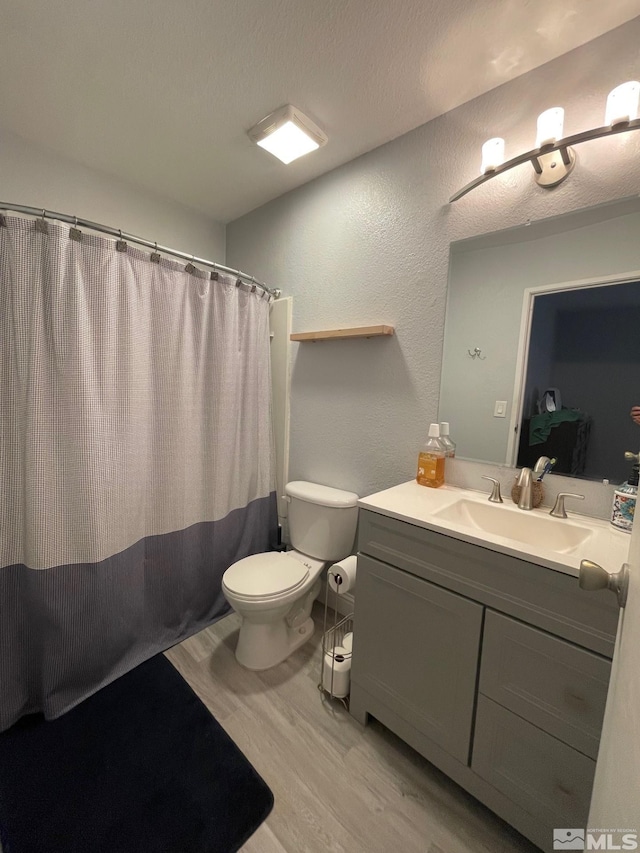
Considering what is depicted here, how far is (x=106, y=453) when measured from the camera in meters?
1.37

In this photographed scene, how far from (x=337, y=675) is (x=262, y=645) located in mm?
385

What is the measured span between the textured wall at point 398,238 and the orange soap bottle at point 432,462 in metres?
0.09

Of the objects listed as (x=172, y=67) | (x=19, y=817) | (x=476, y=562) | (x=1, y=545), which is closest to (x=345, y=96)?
(x=172, y=67)

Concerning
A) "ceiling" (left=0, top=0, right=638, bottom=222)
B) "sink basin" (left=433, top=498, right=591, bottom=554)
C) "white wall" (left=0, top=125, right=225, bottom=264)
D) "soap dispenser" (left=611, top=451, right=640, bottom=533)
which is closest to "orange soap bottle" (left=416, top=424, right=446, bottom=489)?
"sink basin" (left=433, top=498, right=591, bottom=554)

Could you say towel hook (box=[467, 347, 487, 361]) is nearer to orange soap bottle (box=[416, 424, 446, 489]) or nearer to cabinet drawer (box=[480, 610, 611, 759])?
orange soap bottle (box=[416, 424, 446, 489])

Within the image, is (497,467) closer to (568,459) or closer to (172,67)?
(568,459)

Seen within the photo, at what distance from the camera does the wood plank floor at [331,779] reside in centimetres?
98

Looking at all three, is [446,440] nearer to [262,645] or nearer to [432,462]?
[432,462]

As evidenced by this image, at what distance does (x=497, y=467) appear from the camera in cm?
135

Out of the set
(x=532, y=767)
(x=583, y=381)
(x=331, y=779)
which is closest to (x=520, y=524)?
(x=583, y=381)

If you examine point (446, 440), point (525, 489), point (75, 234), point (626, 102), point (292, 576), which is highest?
point (626, 102)

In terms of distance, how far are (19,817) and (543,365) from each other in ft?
7.21
